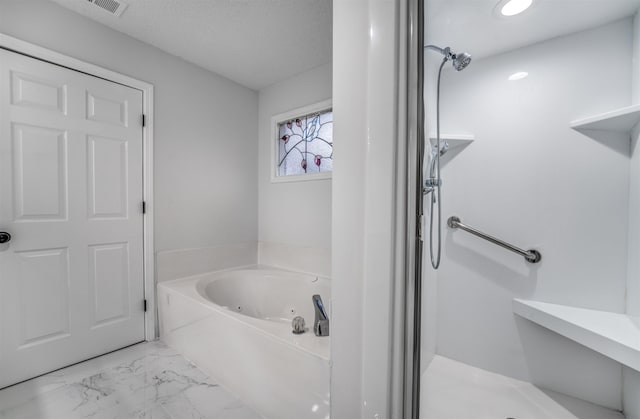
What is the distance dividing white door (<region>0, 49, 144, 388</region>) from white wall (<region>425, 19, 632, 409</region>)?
6.95 ft

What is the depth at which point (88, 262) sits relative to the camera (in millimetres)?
1759

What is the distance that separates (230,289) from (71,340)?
1.03 metres

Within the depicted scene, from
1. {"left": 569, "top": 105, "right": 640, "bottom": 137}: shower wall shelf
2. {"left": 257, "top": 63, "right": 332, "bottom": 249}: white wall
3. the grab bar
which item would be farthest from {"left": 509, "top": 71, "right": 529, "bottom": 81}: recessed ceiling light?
{"left": 257, "top": 63, "right": 332, "bottom": 249}: white wall

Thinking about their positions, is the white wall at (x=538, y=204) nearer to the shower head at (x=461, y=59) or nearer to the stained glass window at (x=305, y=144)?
the shower head at (x=461, y=59)

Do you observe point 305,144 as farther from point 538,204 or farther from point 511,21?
point 538,204

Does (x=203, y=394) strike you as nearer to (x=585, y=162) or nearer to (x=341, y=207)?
(x=341, y=207)

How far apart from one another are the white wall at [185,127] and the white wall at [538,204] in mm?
1876

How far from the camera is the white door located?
1.50m

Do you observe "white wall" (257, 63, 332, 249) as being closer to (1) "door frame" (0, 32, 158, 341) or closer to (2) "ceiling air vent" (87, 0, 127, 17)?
(1) "door frame" (0, 32, 158, 341)

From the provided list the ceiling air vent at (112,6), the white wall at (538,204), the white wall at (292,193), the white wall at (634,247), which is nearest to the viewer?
the white wall at (634,247)

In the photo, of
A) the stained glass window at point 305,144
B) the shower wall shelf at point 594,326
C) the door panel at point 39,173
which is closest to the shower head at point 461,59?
the stained glass window at point 305,144

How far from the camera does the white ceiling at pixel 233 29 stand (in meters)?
1.65

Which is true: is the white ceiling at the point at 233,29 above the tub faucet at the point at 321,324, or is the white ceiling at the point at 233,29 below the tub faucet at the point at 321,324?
above

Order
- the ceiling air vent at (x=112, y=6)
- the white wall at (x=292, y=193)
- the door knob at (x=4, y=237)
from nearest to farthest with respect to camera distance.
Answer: the door knob at (x=4, y=237) → the ceiling air vent at (x=112, y=6) → the white wall at (x=292, y=193)
